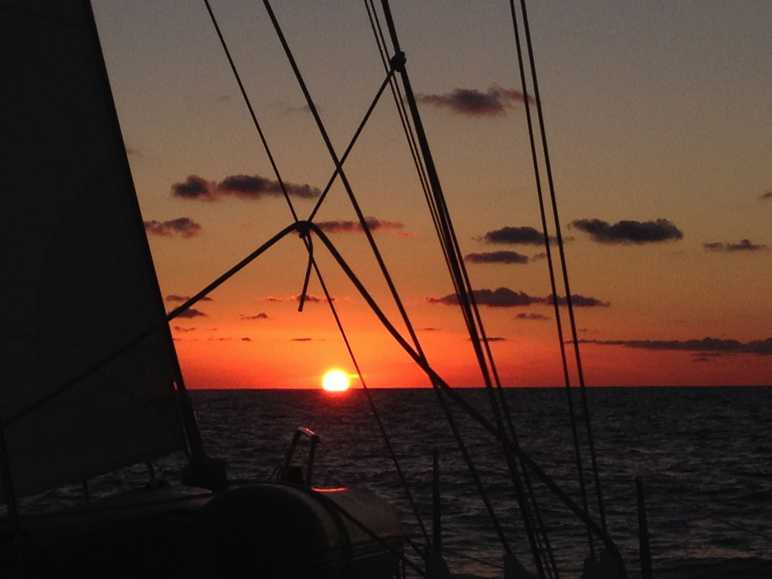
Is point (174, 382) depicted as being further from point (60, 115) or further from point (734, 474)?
point (734, 474)

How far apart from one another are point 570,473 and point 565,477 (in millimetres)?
2726

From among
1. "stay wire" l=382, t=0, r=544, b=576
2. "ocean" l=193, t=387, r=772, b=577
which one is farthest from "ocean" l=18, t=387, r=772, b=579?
"stay wire" l=382, t=0, r=544, b=576

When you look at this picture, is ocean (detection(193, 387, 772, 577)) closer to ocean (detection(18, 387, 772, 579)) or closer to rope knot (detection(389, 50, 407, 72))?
ocean (detection(18, 387, 772, 579))

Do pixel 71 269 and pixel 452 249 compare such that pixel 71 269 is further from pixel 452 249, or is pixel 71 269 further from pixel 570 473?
pixel 570 473

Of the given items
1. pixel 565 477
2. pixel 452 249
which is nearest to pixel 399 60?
pixel 452 249

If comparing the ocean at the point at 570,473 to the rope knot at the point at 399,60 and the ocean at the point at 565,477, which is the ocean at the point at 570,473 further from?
the rope knot at the point at 399,60

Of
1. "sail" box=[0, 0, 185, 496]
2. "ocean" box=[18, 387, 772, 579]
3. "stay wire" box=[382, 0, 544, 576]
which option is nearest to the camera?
"stay wire" box=[382, 0, 544, 576]

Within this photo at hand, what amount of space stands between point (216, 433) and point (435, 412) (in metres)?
41.0

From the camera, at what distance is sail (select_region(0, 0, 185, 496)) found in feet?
28.7

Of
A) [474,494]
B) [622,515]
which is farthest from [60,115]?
[474,494]

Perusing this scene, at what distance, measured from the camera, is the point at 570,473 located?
5666 centimetres

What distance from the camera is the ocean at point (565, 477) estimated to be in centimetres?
2909

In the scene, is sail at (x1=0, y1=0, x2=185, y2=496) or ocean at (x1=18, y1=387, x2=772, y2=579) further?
ocean at (x1=18, y1=387, x2=772, y2=579)

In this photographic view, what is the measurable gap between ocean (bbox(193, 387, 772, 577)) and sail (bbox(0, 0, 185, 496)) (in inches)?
155
